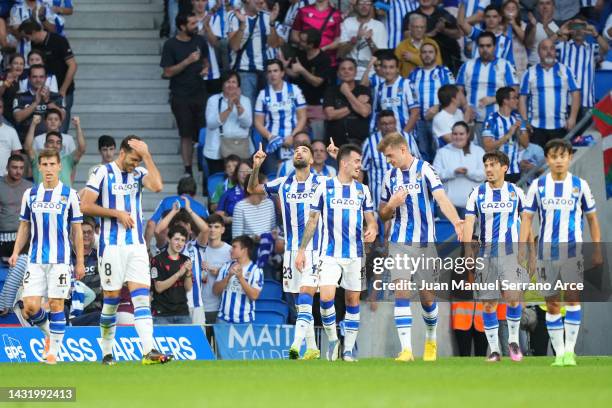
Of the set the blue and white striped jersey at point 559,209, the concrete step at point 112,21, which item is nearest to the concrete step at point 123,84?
the concrete step at point 112,21

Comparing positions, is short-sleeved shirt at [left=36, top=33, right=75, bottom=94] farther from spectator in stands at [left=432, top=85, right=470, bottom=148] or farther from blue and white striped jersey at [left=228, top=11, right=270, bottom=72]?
spectator in stands at [left=432, top=85, right=470, bottom=148]

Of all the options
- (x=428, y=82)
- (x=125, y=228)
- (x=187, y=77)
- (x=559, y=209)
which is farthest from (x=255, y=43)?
(x=559, y=209)

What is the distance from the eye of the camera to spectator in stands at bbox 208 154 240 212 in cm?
1973

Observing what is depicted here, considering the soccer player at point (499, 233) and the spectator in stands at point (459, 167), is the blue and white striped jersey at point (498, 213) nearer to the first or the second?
the soccer player at point (499, 233)

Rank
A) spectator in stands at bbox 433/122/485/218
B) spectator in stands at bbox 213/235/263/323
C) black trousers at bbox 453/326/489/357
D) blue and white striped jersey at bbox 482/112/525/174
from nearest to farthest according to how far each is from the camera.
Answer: spectator in stands at bbox 213/235/263/323, black trousers at bbox 453/326/489/357, spectator in stands at bbox 433/122/485/218, blue and white striped jersey at bbox 482/112/525/174

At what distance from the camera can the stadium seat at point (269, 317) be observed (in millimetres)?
19172

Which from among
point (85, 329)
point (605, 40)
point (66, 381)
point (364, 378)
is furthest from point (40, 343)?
point (605, 40)

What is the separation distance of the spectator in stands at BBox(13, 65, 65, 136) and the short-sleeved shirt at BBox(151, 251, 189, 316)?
3.65 meters

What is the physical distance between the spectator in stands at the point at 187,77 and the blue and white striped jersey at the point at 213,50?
289 mm

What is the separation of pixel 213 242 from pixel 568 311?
6.36 metres

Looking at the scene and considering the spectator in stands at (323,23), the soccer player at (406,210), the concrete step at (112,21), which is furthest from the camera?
the concrete step at (112,21)

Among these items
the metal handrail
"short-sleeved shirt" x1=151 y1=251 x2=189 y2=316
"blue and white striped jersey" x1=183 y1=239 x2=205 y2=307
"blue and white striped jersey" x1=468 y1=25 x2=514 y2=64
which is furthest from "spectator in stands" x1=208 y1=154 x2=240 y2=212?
"blue and white striped jersey" x1=468 y1=25 x2=514 y2=64

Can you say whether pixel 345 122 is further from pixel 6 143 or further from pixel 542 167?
pixel 6 143

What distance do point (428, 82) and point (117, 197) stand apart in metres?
8.12
